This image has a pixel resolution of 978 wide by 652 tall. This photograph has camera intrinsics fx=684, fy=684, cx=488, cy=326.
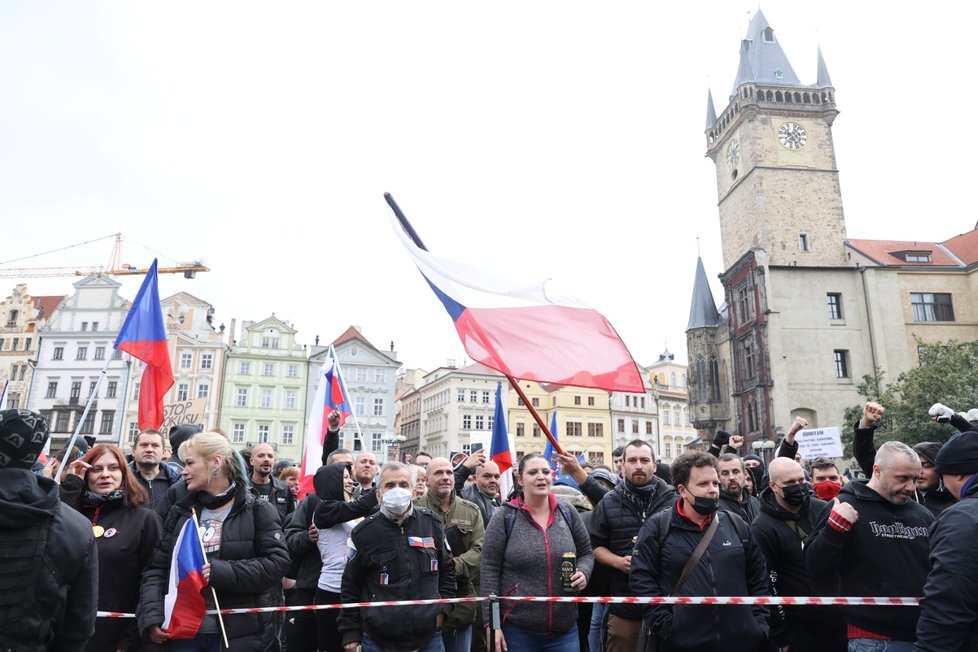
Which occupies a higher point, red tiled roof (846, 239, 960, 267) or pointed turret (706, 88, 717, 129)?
pointed turret (706, 88, 717, 129)

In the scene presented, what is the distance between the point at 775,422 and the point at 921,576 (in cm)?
4310

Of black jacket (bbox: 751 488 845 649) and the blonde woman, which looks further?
black jacket (bbox: 751 488 845 649)

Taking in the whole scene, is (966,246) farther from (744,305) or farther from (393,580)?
(393,580)

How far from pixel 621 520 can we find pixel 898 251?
54244 millimetres

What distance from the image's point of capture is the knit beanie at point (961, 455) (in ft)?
12.2

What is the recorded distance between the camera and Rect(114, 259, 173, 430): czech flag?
8312 millimetres

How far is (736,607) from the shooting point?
4.46 metres

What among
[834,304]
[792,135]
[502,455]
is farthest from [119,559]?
[792,135]

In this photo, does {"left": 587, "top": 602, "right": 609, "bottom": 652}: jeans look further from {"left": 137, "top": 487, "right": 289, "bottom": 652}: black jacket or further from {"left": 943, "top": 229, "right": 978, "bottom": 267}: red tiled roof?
{"left": 943, "top": 229, "right": 978, "bottom": 267}: red tiled roof

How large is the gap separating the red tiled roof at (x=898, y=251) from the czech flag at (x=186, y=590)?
172ft

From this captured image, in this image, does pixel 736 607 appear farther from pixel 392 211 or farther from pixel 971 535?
pixel 392 211

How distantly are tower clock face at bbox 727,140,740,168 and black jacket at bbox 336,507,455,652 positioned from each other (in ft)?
183

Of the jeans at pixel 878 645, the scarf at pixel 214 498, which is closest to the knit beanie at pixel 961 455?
the jeans at pixel 878 645

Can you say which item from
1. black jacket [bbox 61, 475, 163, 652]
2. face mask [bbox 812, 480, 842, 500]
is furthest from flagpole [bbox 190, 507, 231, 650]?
face mask [bbox 812, 480, 842, 500]
